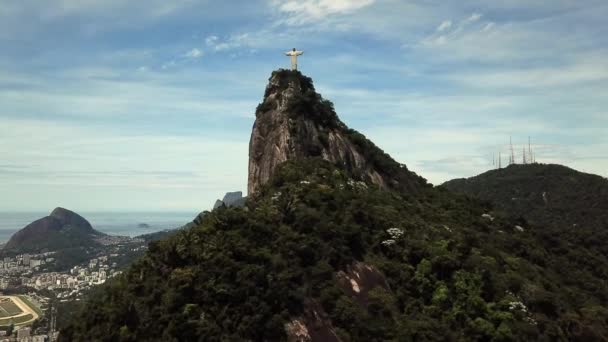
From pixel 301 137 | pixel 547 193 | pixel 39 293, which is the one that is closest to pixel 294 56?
pixel 301 137

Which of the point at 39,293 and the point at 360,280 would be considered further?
the point at 39,293

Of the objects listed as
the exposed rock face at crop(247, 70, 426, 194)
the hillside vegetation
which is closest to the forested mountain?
the hillside vegetation

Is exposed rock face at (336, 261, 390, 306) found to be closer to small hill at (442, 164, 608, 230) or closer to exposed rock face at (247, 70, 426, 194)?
exposed rock face at (247, 70, 426, 194)

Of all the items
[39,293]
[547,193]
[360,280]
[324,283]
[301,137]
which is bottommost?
[39,293]

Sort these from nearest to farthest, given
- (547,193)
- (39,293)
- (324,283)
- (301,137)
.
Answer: (324,283), (301,137), (547,193), (39,293)

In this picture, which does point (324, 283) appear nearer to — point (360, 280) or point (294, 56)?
point (360, 280)

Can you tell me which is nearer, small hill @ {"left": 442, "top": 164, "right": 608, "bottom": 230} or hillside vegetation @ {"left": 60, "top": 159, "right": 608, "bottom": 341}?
hillside vegetation @ {"left": 60, "top": 159, "right": 608, "bottom": 341}
